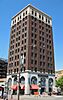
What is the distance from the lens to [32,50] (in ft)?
239

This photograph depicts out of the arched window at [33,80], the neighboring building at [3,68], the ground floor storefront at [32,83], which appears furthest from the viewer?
the neighboring building at [3,68]

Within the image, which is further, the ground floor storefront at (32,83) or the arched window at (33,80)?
the arched window at (33,80)

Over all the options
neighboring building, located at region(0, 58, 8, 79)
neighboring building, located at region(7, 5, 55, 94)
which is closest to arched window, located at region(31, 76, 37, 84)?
neighboring building, located at region(7, 5, 55, 94)

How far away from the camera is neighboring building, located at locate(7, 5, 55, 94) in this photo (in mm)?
70344

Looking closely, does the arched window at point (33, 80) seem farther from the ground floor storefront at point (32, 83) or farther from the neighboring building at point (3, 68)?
the neighboring building at point (3, 68)

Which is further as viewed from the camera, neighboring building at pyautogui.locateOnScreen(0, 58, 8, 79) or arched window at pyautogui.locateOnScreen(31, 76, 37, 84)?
neighboring building at pyautogui.locateOnScreen(0, 58, 8, 79)

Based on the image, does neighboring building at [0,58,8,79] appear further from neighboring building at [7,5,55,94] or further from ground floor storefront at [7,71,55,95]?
ground floor storefront at [7,71,55,95]

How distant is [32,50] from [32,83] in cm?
1301

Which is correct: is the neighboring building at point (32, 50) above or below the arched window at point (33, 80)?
above

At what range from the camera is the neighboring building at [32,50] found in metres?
70.3

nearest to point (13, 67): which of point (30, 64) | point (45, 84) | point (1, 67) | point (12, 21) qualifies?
point (30, 64)

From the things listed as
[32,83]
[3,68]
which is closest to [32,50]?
[32,83]

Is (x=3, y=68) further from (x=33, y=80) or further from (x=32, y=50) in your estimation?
(x=33, y=80)

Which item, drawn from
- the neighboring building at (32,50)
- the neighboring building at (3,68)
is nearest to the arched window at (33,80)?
the neighboring building at (32,50)
